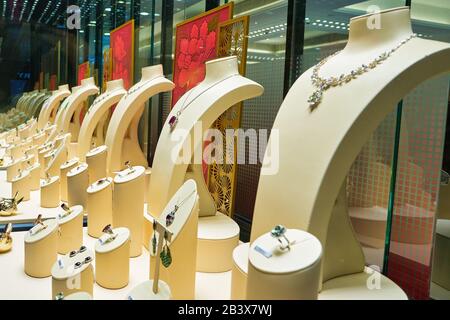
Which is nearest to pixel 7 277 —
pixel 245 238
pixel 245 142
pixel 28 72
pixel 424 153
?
pixel 245 238

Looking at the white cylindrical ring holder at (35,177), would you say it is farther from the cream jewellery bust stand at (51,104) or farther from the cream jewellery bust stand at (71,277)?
the cream jewellery bust stand at (51,104)

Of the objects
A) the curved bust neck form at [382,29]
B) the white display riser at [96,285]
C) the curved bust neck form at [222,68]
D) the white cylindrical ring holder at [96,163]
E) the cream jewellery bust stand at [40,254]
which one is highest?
the curved bust neck form at [382,29]

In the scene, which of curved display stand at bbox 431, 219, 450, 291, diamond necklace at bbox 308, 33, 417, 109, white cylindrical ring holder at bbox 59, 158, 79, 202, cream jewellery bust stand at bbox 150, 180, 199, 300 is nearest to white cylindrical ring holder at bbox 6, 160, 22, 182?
Result: white cylindrical ring holder at bbox 59, 158, 79, 202

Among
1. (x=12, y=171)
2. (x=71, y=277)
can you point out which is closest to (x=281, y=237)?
(x=71, y=277)

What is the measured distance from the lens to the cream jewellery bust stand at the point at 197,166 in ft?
5.73

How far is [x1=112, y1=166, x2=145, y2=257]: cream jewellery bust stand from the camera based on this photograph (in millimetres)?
1830

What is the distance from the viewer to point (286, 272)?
2.96ft

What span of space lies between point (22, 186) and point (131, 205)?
1229 mm

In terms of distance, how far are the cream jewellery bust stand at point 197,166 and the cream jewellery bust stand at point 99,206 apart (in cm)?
23

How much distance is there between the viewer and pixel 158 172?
6.43 ft

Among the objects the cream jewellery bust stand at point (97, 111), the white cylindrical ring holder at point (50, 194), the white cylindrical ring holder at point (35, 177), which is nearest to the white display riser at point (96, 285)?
the white cylindrical ring holder at point (50, 194)

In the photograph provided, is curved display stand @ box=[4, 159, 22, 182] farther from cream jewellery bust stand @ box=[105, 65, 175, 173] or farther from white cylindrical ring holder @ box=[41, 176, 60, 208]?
cream jewellery bust stand @ box=[105, 65, 175, 173]

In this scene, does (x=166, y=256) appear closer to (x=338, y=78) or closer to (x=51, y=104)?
(x=338, y=78)

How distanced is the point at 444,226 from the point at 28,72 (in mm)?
5178
